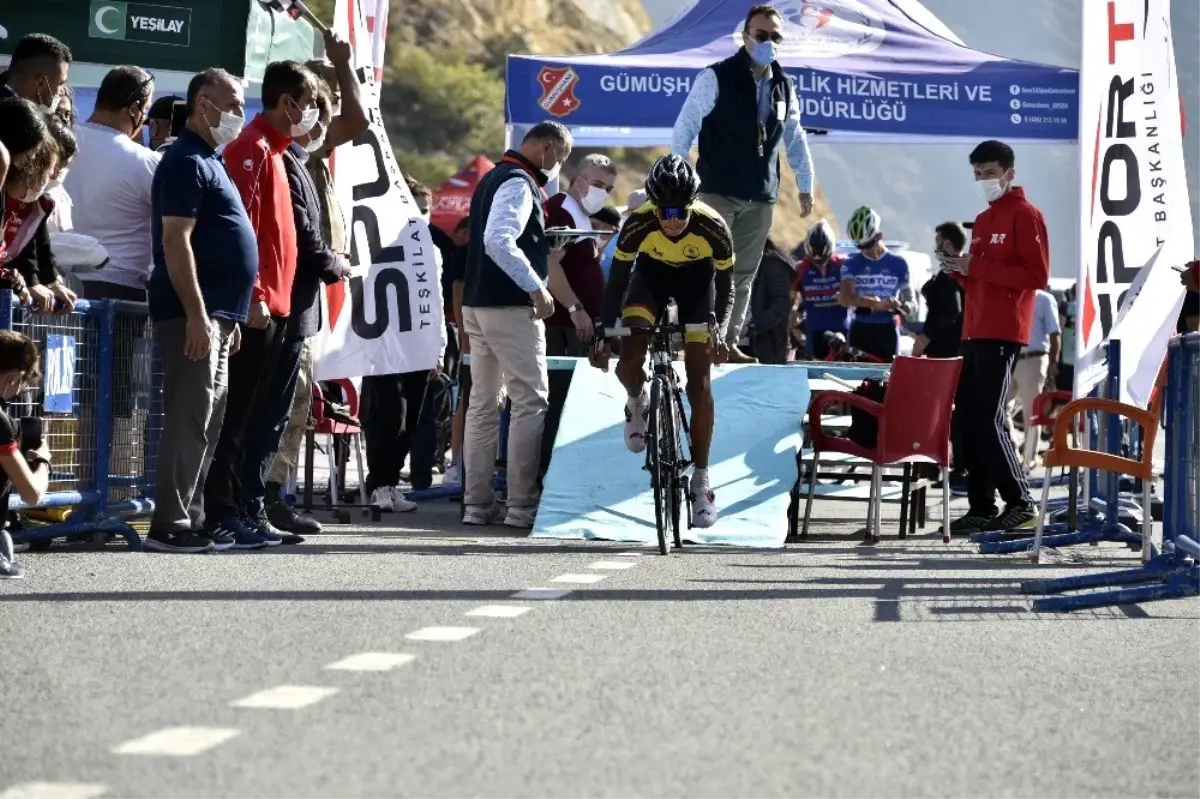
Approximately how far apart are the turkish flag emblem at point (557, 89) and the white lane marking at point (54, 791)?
49.4 feet

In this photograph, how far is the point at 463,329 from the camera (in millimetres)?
14844

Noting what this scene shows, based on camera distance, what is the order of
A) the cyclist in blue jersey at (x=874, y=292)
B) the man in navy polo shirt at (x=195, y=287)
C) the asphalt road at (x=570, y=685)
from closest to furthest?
the asphalt road at (x=570, y=685) → the man in navy polo shirt at (x=195, y=287) → the cyclist in blue jersey at (x=874, y=292)

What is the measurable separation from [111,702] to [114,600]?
2.73m

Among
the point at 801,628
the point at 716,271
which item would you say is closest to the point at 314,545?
the point at 716,271

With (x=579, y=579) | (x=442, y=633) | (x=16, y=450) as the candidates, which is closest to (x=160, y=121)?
(x=16, y=450)

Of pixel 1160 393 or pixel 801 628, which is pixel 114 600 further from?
pixel 1160 393

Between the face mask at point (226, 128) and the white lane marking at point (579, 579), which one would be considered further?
the face mask at point (226, 128)

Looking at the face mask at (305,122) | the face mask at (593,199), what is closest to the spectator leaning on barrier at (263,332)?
the face mask at (305,122)

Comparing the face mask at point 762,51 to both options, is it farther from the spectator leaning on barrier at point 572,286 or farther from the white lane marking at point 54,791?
the white lane marking at point 54,791

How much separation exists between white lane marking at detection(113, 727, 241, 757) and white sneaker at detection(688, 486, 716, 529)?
7.09m

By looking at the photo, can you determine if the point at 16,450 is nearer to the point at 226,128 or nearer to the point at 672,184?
the point at 226,128

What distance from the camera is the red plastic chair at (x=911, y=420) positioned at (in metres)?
13.5

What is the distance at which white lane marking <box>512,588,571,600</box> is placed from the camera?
29.7 feet

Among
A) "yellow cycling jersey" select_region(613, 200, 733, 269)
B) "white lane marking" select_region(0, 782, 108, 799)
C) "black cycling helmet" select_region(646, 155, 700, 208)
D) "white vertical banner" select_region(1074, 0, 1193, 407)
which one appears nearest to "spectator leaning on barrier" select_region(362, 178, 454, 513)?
"yellow cycling jersey" select_region(613, 200, 733, 269)
